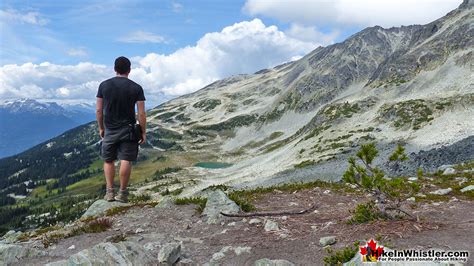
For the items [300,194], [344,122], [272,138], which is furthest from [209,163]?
[300,194]

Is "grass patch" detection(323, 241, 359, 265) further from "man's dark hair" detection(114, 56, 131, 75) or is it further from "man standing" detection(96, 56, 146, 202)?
"man's dark hair" detection(114, 56, 131, 75)

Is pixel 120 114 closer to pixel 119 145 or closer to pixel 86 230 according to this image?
pixel 119 145

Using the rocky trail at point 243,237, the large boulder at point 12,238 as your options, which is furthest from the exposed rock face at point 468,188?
the large boulder at point 12,238

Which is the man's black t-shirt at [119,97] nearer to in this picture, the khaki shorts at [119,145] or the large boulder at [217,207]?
the khaki shorts at [119,145]

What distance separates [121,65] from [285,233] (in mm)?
8677

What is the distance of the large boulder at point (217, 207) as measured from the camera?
12636 millimetres

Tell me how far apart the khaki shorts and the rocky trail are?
243cm

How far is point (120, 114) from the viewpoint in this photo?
13711mm

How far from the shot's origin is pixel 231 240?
1060 cm

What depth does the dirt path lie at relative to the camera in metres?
8.94

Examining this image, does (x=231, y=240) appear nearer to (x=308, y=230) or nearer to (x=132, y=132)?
(x=308, y=230)

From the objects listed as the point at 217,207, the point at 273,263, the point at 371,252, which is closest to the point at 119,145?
the point at 217,207

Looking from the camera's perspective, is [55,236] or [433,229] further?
[55,236]

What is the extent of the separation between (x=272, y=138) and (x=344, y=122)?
9135 cm
